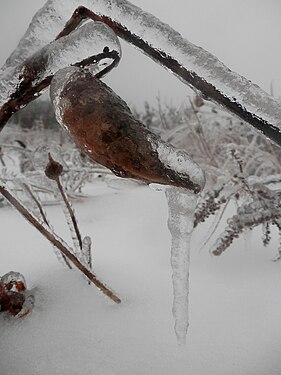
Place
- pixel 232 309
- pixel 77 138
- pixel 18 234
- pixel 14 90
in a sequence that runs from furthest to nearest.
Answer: pixel 18 234, pixel 232 309, pixel 14 90, pixel 77 138

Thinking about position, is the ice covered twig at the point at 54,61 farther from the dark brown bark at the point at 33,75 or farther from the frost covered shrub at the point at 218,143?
the frost covered shrub at the point at 218,143

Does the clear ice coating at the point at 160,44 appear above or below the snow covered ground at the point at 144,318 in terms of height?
above

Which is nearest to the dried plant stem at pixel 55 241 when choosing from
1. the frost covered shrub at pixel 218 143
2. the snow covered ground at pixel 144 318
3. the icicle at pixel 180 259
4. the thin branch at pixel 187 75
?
the snow covered ground at pixel 144 318

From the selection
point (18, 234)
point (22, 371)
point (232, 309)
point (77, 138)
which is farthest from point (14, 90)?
point (18, 234)

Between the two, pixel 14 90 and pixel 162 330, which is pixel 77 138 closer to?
pixel 14 90

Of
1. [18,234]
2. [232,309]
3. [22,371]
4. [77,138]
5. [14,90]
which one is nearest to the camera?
[77,138]

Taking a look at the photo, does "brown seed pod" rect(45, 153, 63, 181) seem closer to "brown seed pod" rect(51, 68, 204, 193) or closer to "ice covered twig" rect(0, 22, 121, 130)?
"ice covered twig" rect(0, 22, 121, 130)

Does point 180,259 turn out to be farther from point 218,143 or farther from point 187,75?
point 218,143

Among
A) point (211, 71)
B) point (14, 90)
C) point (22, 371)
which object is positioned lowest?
point (22, 371)
